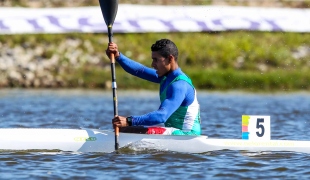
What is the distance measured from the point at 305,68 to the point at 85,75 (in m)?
8.53

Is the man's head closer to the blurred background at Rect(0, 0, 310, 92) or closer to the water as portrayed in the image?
the water

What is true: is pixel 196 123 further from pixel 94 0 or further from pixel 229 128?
pixel 94 0

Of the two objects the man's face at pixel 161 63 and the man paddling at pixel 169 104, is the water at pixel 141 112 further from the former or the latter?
the man's face at pixel 161 63

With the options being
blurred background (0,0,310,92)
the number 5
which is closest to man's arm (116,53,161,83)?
the number 5

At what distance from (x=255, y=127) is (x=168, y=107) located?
132 cm

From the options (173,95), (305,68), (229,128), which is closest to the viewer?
(173,95)

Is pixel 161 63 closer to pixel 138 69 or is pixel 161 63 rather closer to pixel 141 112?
pixel 138 69

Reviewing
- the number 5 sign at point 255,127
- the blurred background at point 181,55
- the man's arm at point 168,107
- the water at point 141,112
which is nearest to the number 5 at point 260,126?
the number 5 sign at point 255,127

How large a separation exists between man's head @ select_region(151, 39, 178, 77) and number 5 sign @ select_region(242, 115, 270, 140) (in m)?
1.26

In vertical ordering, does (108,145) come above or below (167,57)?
below

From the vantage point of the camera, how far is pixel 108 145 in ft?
36.0

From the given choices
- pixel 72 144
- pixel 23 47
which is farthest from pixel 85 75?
pixel 72 144

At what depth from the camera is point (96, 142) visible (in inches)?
431

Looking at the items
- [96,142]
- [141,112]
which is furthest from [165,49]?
[141,112]
